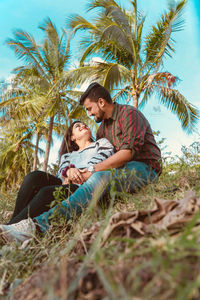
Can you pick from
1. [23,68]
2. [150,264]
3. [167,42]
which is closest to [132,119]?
[150,264]

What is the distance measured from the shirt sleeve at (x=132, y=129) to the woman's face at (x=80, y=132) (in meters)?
0.59

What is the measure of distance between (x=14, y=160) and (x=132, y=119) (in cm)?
1622

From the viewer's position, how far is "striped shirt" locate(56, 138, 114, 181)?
7.98 feet

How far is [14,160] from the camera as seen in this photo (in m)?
17.4

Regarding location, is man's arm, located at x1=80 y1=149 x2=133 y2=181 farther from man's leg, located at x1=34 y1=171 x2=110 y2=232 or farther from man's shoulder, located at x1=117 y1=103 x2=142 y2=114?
man's shoulder, located at x1=117 y1=103 x2=142 y2=114

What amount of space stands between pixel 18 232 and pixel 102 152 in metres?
1.15

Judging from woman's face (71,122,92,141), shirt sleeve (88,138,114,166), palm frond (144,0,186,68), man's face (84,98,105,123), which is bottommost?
shirt sleeve (88,138,114,166)

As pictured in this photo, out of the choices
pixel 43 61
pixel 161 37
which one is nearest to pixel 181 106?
pixel 161 37

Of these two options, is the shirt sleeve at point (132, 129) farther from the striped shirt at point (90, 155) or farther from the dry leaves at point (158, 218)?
the dry leaves at point (158, 218)

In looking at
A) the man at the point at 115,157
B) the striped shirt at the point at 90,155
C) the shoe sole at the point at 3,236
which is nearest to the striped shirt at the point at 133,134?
the man at the point at 115,157

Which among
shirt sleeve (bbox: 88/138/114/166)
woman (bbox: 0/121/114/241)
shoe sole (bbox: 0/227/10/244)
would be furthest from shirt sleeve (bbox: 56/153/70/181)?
shoe sole (bbox: 0/227/10/244)

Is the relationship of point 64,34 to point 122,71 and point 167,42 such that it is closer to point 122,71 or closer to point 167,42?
point 122,71

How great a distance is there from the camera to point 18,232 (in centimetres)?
155

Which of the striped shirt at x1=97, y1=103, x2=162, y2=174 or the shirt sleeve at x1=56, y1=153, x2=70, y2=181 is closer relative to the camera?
the striped shirt at x1=97, y1=103, x2=162, y2=174
